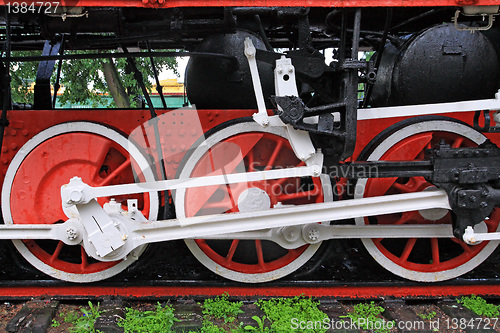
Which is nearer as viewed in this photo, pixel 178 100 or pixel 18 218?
pixel 18 218

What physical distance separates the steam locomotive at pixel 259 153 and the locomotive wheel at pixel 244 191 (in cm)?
1

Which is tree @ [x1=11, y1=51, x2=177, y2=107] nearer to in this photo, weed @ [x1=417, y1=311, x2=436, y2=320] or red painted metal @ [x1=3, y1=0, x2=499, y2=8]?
red painted metal @ [x1=3, y1=0, x2=499, y2=8]

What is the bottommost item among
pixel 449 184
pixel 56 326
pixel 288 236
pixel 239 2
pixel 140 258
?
pixel 56 326

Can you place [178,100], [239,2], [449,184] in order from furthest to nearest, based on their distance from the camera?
1. [178,100]
2. [449,184]
3. [239,2]

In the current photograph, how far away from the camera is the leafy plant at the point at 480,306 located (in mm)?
2408

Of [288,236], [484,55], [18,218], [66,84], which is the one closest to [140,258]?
[18,218]

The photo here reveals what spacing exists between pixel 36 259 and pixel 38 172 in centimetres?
62

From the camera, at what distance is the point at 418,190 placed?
8.37 ft

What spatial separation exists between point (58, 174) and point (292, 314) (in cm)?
184

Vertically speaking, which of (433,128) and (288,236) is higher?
(433,128)

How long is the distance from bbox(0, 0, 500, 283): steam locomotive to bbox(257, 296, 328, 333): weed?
0.68 ft

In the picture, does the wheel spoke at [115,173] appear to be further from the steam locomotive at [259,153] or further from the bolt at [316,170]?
the bolt at [316,170]

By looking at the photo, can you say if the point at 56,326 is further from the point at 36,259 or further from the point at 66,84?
the point at 66,84

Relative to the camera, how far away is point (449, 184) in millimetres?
2248
